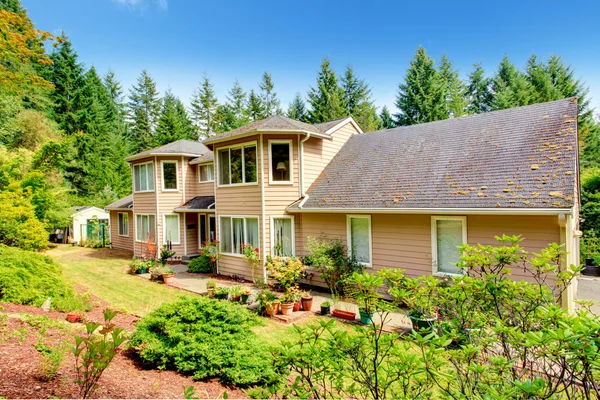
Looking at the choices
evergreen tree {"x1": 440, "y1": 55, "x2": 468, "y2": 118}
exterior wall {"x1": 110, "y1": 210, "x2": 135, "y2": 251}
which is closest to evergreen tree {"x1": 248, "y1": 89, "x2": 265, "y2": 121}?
exterior wall {"x1": 110, "y1": 210, "x2": 135, "y2": 251}

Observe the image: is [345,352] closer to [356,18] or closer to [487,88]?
[356,18]

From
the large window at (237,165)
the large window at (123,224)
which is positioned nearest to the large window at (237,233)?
the large window at (237,165)

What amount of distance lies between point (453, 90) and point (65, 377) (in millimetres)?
36273

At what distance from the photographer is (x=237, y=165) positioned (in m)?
13.4

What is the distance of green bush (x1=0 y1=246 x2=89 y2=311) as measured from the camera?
24.6 ft

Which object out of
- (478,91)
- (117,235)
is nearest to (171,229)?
(117,235)

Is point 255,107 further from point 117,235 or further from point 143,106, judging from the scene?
point 117,235

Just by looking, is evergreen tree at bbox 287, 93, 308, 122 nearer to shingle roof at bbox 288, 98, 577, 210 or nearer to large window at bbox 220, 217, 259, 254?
shingle roof at bbox 288, 98, 577, 210

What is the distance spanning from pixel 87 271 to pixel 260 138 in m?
10.9

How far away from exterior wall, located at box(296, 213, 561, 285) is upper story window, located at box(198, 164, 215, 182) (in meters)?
8.04

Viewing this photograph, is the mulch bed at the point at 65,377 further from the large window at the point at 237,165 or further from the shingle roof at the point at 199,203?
the shingle roof at the point at 199,203

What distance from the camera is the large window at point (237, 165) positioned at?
42.0 feet

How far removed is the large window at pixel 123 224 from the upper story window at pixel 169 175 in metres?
6.21

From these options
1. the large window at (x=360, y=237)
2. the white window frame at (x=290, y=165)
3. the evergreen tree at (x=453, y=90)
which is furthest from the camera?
the evergreen tree at (x=453, y=90)
